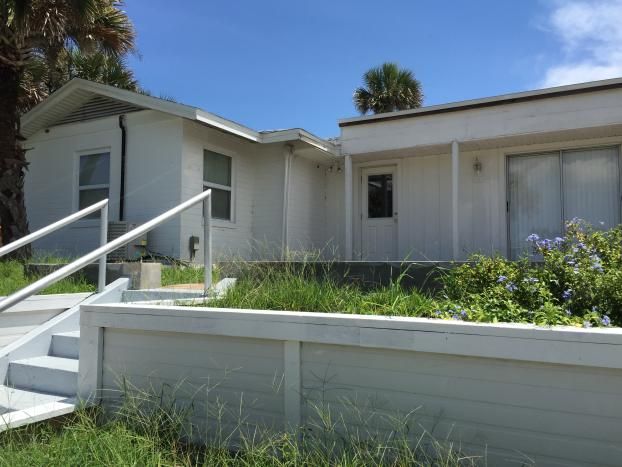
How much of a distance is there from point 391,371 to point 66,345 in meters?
2.95

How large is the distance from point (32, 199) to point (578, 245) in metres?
10.6

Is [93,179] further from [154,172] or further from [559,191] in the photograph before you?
[559,191]

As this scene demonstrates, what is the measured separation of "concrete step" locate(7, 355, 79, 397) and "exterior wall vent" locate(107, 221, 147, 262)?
417 centimetres

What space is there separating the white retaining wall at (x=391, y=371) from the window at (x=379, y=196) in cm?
807

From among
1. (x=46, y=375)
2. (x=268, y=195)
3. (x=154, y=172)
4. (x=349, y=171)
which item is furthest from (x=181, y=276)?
(x=349, y=171)

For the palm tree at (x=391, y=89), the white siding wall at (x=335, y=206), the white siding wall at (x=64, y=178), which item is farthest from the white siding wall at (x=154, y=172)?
the palm tree at (x=391, y=89)

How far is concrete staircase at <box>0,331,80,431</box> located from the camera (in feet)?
11.3

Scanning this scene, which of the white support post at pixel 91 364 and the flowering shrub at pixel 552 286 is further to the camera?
the white support post at pixel 91 364

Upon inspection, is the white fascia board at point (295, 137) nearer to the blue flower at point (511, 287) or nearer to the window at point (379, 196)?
the window at point (379, 196)

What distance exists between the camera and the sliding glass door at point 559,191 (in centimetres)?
875

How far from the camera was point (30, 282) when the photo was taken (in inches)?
214

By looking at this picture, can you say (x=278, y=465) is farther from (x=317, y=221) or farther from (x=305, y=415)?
(x=317, y=221)

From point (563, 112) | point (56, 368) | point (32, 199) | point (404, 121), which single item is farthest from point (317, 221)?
point (56, 368)

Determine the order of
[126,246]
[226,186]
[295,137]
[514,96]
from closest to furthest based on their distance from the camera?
1. [126,246]
2. [514,96]
3. [295,137]
4. [226,186]
